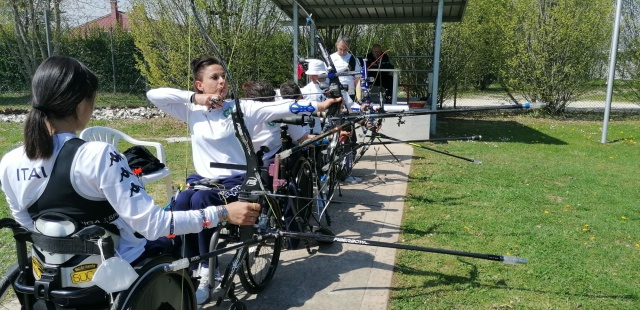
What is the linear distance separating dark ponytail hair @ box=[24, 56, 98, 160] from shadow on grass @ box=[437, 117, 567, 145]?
31.3ft

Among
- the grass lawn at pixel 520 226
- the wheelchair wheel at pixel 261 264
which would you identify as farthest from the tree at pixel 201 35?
the wheelchair wheel at pixel 261 264

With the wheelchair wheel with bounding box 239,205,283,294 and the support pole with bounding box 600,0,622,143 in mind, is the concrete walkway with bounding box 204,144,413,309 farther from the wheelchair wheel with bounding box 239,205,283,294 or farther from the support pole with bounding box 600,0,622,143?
the support pole with bounding box 600,0,622,143

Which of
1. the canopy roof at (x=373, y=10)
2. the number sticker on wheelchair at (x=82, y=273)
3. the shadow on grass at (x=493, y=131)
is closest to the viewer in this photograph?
the number sticker on wheelchair at (x=82, y=273)

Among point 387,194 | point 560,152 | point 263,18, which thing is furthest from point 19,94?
point 560,152

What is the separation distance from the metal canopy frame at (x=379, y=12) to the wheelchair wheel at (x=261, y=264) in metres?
6.21

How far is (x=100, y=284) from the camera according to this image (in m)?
1.75

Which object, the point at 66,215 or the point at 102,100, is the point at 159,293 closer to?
the point at 66,215

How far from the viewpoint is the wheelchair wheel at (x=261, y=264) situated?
10.3ft

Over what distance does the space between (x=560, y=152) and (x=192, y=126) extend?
7.63 meters

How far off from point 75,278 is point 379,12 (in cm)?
1014

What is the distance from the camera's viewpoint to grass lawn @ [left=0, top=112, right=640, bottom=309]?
136 inches

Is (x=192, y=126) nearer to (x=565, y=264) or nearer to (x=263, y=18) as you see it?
(x=565, y=264)

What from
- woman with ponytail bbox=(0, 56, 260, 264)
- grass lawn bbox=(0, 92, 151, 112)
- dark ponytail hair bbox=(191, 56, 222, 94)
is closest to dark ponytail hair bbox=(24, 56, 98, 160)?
woman with ponytail bbox=(0, 56, 260, 264)

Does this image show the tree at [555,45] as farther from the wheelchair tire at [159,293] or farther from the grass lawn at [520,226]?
the wheelchair tire at [159,293]
